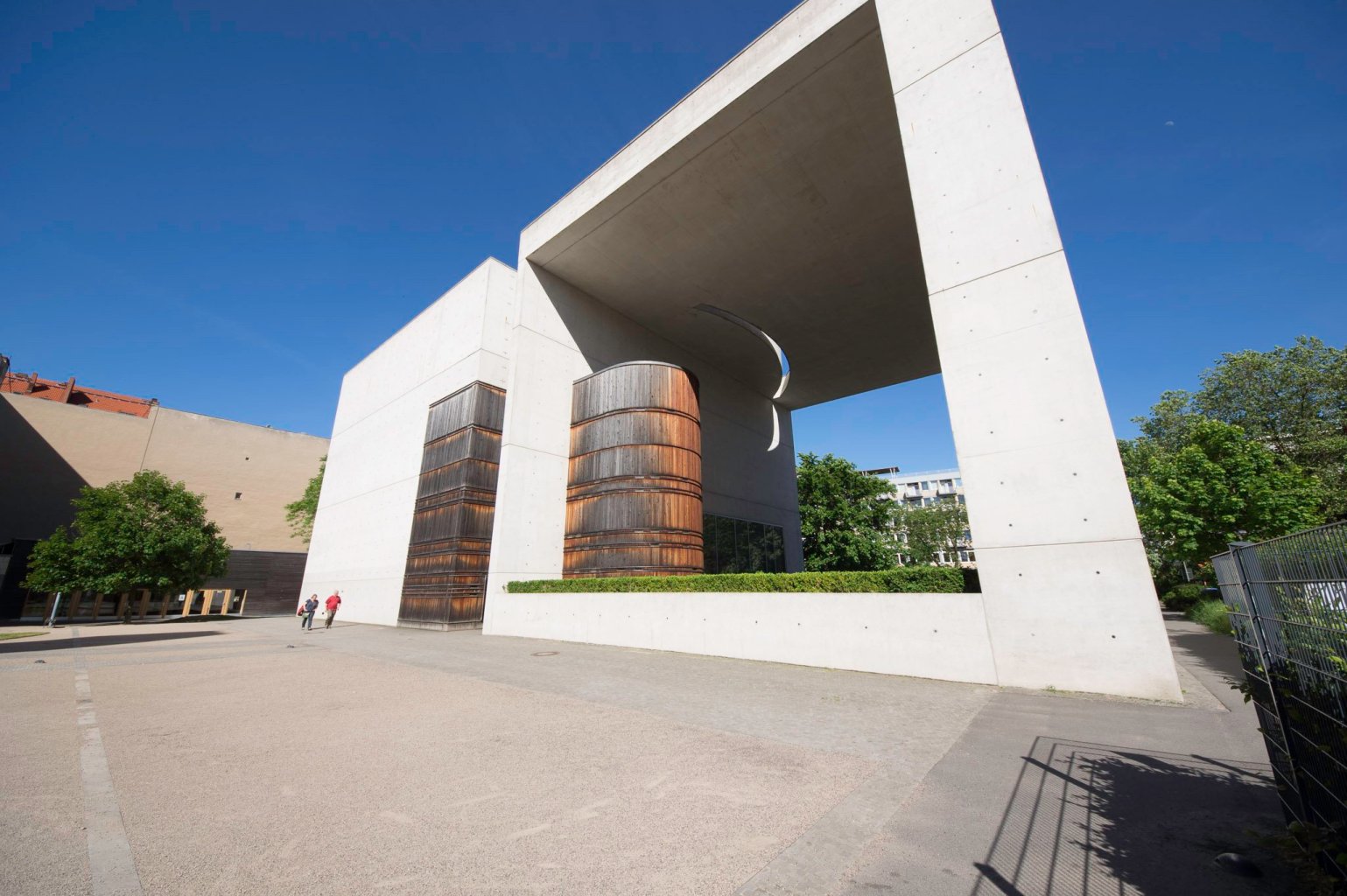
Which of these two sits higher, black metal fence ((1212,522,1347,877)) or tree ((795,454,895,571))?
tree ((795,454,895,571))

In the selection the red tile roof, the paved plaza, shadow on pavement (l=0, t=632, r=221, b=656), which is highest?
the red tile roof

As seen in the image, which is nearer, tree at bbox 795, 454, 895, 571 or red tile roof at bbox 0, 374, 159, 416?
tree at bbox 795, 454, 895, 571

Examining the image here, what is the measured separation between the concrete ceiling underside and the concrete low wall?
13869 mm

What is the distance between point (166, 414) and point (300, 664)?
152ft

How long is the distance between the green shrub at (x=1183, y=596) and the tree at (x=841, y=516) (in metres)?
14.1

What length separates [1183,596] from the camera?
86.1 ft

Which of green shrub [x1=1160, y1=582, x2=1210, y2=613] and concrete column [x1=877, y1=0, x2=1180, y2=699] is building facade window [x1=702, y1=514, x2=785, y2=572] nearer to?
concrete column [x1=877, y1=0, x2=1180, y2=699]

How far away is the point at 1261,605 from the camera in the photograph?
3.18 meters

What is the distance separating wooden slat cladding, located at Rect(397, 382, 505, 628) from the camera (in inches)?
792

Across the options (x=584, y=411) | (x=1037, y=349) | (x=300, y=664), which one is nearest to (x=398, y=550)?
(x=584, y=411)

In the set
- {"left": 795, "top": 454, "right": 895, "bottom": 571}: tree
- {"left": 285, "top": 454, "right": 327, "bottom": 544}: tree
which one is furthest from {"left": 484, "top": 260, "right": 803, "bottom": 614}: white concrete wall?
{"left": 285, "top": 454, "right": 327, "bottom": 544}: tree

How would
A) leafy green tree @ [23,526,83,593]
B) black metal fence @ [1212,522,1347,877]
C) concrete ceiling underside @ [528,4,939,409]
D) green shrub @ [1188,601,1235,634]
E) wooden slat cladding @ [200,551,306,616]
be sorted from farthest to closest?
wooden slat cladding @ [200,551,306,616] < leafy green tree @ [23,526,83,593] < green shrub @ [1188,601,1235,634] < concrete ceiling underside @ [528,4,939,409] < black metal fence @ [1212,522,1347,877]

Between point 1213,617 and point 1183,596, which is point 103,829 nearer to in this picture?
point 1213,617

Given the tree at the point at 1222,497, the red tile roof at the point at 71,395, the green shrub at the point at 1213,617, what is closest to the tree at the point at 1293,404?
the tree at the point at 1222,497
